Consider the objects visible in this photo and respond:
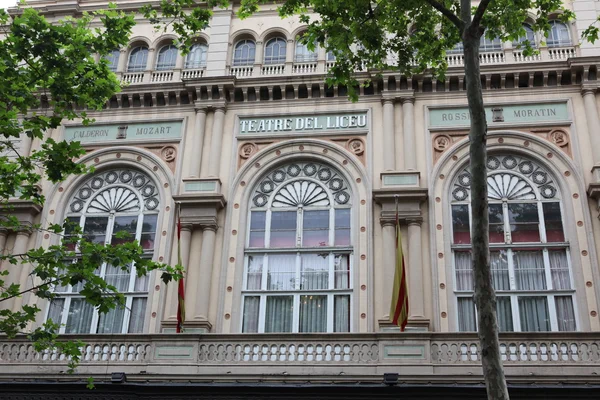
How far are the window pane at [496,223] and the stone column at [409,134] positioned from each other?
2.92m

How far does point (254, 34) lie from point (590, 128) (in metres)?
12.8

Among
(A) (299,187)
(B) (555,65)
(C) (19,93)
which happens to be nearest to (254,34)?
(A) (299,187)

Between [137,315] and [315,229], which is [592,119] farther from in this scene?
[137,315]

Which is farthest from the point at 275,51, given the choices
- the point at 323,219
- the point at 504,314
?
the point at 504,314

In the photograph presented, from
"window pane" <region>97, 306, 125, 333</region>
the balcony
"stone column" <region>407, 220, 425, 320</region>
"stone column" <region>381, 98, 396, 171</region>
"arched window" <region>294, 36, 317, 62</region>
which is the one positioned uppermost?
"arched window" <region>294, 36, 317, 62</region>

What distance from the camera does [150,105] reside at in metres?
26.5

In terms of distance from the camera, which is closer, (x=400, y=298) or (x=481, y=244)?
(x=481, y=244)

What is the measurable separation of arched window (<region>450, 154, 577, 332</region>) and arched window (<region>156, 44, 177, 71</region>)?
12.1m

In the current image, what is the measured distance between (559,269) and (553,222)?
5.29 feet

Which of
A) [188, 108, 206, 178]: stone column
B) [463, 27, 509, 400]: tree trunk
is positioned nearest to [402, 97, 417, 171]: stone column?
[188, 108, 206, 178]: stone column

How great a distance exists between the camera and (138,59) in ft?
92.9

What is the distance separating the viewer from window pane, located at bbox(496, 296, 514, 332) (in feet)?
69.9

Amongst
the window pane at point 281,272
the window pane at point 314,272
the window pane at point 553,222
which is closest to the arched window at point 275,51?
the window pane at point 281,272

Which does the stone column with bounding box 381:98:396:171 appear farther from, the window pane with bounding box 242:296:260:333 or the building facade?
the window pane with bounding box 242:296:260:333
